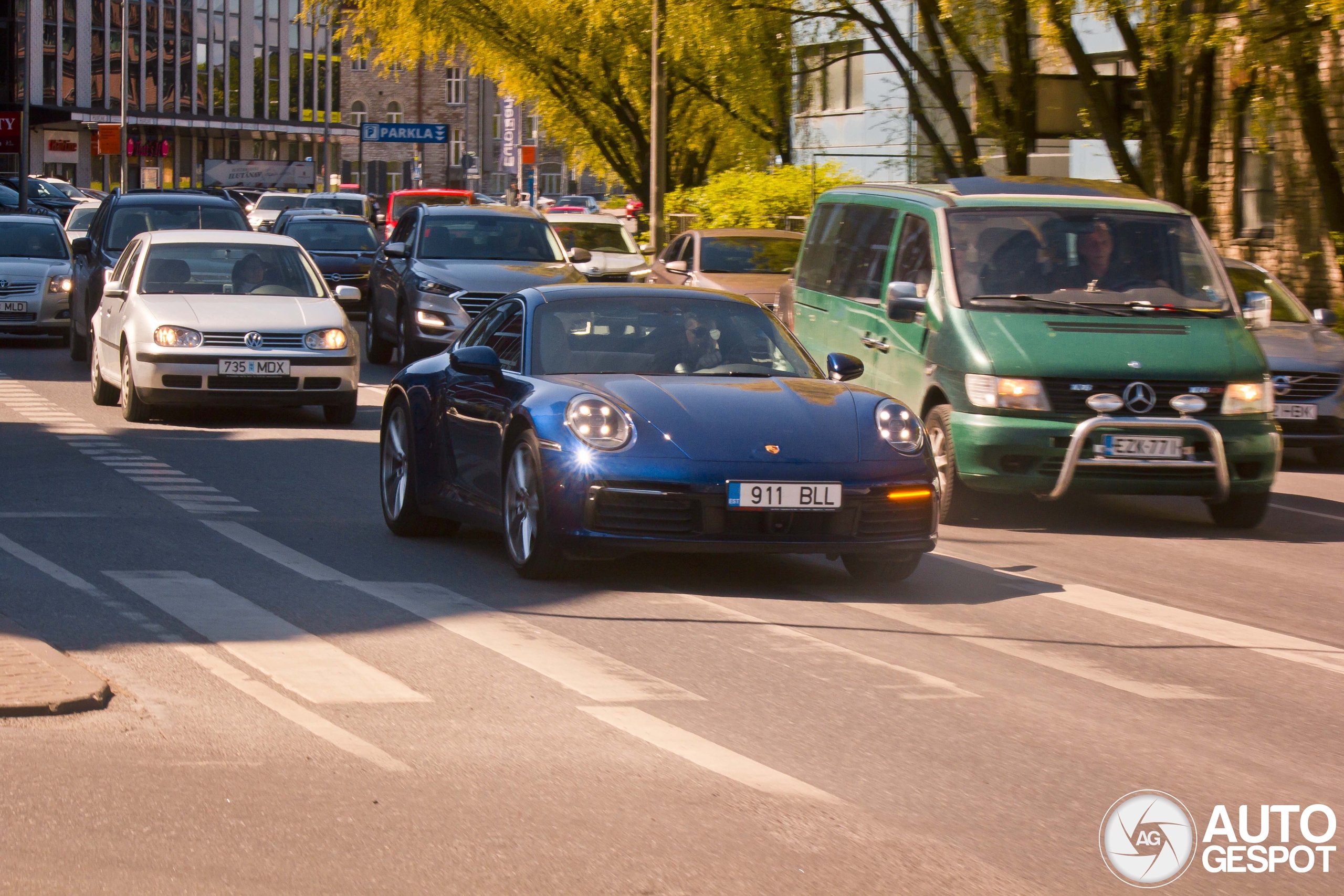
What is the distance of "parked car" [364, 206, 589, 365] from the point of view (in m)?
20.3

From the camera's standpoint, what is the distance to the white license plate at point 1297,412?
15086 mm

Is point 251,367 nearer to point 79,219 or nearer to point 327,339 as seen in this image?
point 327,339

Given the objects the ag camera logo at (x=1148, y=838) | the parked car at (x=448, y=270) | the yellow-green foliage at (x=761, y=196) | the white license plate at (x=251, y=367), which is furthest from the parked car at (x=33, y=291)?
the ag camera logo at (x=1148, y=838)

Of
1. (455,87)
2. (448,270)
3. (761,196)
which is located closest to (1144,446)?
(448,270)

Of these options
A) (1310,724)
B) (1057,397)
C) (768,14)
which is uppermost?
(768,14)

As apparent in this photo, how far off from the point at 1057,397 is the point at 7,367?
1396 cm

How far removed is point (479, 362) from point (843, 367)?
1.80 meters

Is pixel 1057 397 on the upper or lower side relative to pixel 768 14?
lower

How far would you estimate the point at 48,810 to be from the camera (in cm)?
488

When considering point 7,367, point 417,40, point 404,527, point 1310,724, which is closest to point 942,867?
point 1310,724

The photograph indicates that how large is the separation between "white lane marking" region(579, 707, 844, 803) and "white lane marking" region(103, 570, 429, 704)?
679 millimetres

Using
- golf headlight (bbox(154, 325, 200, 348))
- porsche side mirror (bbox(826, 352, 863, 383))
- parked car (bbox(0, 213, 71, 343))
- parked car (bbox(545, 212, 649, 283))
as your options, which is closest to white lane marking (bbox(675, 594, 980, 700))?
porsche side mirror (bbox(826, 352, 863, 383))

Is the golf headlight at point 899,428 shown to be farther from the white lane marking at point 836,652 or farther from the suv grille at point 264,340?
the suv grille at point 264,340

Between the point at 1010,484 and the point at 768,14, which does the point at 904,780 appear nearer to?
the point at 1010,484
